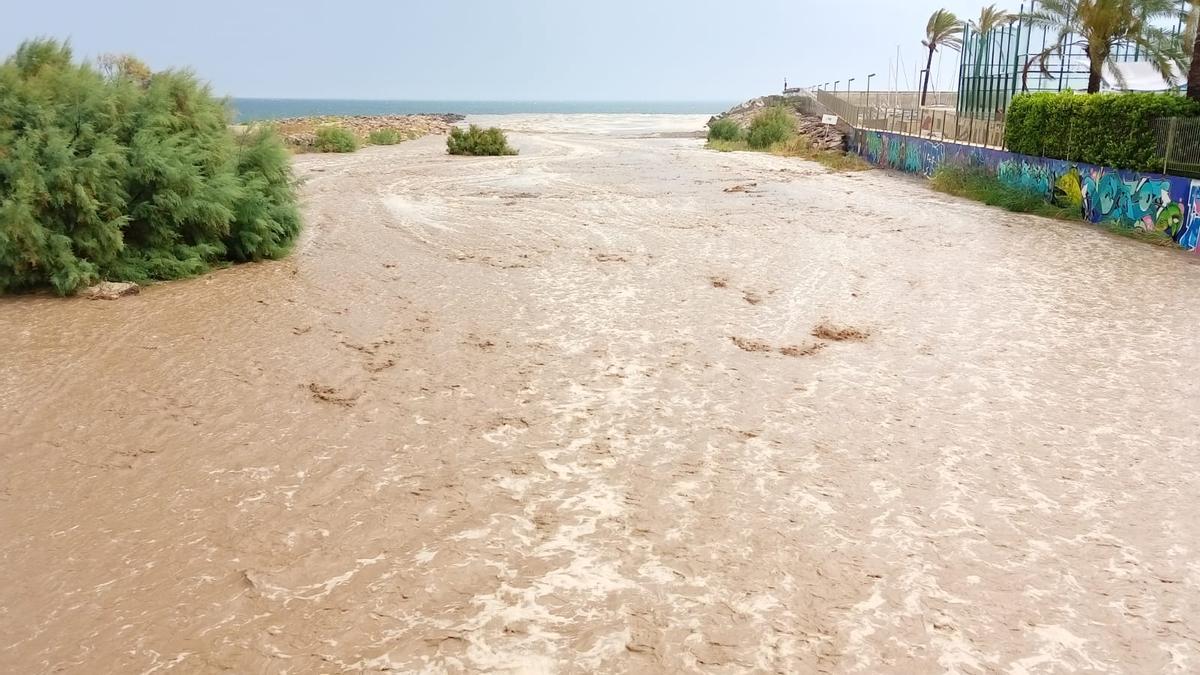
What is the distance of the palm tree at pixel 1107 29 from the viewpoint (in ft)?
86.9

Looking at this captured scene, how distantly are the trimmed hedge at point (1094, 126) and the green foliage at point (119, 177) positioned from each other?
1368cm

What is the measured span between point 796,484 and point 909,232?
36.5ft

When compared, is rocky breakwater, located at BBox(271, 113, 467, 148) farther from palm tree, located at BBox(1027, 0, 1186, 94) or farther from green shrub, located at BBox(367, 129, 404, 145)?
palm tree, located at BBox(1027, 0, 1186, 94)

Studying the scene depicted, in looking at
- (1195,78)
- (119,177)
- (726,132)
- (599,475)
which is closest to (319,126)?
(726,132)

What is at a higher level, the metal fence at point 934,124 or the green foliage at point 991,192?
the metal fence at point 934,124

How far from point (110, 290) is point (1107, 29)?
27341 mm

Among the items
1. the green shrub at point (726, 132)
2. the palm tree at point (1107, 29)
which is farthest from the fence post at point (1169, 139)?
the green shrub at point (726, 132)

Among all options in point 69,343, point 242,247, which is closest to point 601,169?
point 242,247

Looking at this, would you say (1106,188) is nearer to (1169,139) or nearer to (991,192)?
(1169,139)

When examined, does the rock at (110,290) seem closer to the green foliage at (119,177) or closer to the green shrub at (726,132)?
the green foliage at (119,177)

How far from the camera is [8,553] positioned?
4.34 metres

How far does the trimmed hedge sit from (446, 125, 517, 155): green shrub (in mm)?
18643

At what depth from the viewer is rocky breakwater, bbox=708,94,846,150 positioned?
3915 cm

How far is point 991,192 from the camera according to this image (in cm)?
1977
